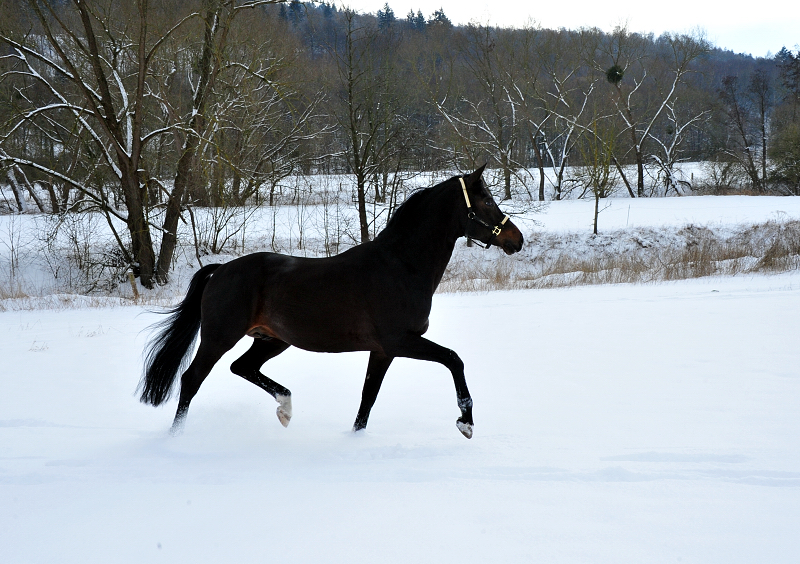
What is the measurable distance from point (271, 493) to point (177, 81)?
21.3 m

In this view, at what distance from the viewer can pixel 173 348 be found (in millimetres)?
4551

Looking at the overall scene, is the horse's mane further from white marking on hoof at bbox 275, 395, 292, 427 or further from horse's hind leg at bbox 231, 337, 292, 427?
white marking on hoof at bbox 275, 395, 292, 427

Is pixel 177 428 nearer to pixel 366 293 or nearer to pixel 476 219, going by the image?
pixel 366 293

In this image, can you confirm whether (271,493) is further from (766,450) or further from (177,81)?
(177,81)

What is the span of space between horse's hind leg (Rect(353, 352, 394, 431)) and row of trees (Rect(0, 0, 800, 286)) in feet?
36.9

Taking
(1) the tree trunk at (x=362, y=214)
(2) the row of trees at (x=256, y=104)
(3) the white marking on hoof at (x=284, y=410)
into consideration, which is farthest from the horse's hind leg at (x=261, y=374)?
(1) the tree trunk at (x=362, y=214)

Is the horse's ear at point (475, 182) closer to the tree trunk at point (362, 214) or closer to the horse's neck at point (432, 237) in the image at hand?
the horse's neck at point (432, 237)

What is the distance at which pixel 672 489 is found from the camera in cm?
302

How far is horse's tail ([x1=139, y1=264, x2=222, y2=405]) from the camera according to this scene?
4465mm

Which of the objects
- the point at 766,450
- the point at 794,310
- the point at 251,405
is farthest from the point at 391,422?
the point at 794,310

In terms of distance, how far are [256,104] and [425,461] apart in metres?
13.9

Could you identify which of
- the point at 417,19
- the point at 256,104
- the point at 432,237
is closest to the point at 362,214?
the point at 256,104

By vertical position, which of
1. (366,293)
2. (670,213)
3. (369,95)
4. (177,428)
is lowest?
(177,428)

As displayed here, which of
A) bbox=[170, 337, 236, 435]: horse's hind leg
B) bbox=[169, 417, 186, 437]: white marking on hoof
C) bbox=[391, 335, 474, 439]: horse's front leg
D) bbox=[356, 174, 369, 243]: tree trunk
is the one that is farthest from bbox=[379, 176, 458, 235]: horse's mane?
bbox=[356, 174, 369, 243]: tree trunk
